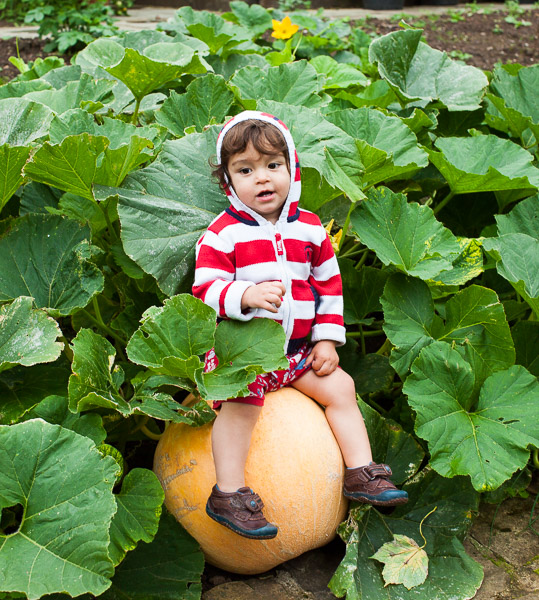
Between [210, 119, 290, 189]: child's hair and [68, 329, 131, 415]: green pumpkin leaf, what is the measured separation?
622 mm

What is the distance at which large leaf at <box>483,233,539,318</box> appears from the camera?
2.27 metres

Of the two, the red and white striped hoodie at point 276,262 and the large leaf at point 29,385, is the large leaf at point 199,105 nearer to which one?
the red and white striped hoodie at point 276,262

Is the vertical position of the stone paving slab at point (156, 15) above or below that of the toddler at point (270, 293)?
below

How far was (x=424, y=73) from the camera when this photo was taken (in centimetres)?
319

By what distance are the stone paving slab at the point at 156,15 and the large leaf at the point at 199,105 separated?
4.39 meters

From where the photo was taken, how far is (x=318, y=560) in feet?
A: 6.96

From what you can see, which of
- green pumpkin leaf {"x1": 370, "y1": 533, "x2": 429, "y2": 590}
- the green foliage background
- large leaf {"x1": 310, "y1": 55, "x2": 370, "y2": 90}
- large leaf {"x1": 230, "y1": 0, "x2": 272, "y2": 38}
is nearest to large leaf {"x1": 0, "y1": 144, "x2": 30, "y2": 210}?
the green foliage background

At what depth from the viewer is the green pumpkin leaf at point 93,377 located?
1.77 metres

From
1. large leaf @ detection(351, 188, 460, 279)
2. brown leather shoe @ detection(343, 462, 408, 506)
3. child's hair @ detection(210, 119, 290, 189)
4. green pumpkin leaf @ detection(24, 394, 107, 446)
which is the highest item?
child's hair @ detection(210, 119, 290, 189)

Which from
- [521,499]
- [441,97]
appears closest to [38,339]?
[521,499]

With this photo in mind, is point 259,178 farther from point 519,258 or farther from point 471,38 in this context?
point 471,38

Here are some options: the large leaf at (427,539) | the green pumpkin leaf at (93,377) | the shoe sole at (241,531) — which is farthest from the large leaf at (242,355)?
the large leaf at (427,539)

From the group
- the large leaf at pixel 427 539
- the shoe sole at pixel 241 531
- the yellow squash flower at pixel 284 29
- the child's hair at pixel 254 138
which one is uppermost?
the child's hair at pixel 254 138

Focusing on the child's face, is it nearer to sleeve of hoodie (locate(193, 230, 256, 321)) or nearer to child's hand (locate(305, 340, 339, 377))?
sleeve of hoodie (locate(193, 230, 256, 321))
